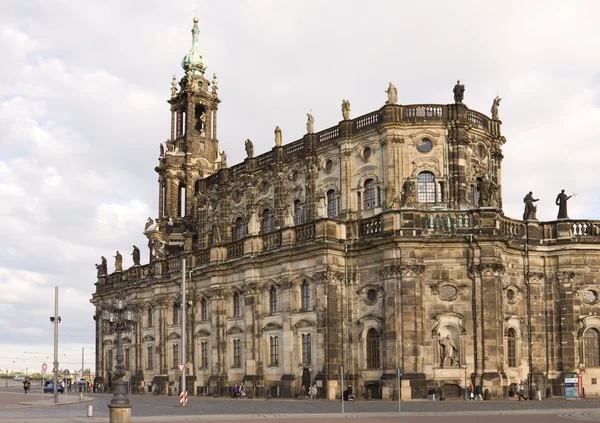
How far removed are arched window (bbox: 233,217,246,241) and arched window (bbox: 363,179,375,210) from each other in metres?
14.1

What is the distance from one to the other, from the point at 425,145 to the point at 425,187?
2.74m

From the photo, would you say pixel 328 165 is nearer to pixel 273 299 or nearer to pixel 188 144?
pixel 273 299

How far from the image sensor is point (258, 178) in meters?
67.8

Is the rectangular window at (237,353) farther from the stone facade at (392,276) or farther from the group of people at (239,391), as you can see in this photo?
the group of people at (239,391)

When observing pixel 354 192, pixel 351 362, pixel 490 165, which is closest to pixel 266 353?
pixel 351 362

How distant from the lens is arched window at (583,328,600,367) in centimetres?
5366

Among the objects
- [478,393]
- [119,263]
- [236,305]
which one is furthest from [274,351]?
[119,263]

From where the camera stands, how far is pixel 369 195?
58125mm

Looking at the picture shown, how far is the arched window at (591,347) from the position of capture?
53.7 meters

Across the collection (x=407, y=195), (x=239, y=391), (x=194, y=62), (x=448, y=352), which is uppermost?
(x=194, y=62)

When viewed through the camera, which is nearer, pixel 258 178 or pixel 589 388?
pixel 589 388

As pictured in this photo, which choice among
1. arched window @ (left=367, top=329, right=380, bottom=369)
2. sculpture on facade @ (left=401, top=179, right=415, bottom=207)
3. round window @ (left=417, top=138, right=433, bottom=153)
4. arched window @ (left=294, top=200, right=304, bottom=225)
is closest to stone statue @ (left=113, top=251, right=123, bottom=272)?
arched window @ (left=294, top=200, right=304, bottom=225)

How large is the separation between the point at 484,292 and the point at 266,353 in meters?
16.3

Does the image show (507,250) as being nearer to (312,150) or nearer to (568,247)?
(568,247)
